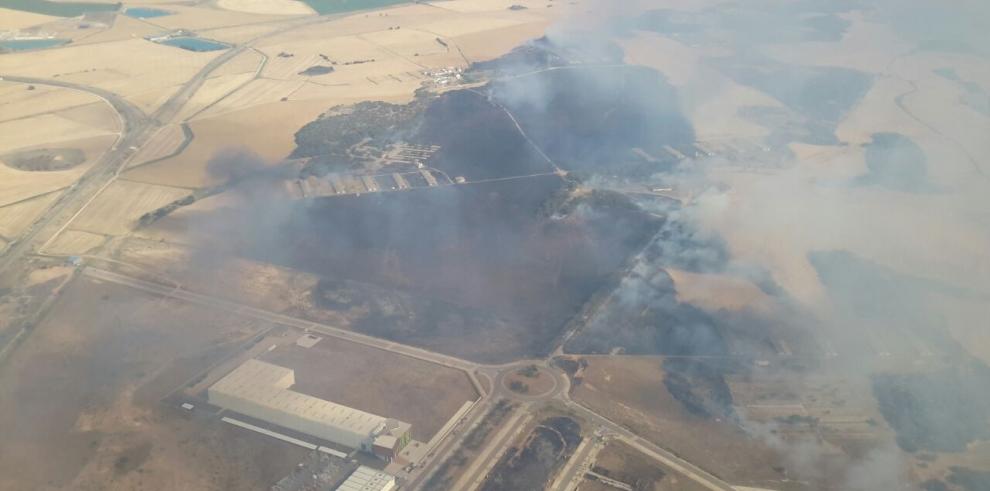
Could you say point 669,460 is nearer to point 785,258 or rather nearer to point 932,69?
point 785,258

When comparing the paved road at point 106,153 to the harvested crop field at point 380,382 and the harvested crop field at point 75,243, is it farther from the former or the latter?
the harvested crop field at point 380,382

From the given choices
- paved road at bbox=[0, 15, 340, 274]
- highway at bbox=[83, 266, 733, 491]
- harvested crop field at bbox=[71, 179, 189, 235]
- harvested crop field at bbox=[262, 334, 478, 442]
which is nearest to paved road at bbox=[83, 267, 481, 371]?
highway at bbox=[83, 266, 733, 491]

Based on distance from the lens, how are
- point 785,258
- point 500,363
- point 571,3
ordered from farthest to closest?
point 571,3
point 785,258
point 500,363

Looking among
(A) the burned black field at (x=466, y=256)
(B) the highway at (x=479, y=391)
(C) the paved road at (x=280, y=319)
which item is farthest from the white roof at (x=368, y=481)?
(A) the burned black field at (x=466, y=256)

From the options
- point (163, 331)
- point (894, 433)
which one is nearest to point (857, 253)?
point (894, 433)

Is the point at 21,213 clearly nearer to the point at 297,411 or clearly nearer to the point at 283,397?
the point at 283,397

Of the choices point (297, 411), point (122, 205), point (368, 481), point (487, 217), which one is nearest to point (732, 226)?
point (487, 217)

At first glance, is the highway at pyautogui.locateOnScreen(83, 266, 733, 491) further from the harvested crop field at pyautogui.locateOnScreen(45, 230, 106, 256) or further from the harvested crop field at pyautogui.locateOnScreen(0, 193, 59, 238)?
the harvested crop field at pyautogui.locateOnScreen(0, 193, 59, 238)
